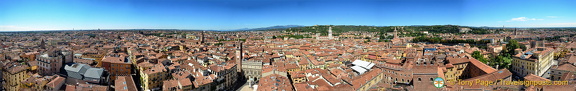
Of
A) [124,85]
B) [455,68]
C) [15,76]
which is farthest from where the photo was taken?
[455,68]

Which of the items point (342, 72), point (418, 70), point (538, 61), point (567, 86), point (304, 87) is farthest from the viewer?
point (538, 61)

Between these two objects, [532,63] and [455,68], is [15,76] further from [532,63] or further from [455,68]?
[532,63]

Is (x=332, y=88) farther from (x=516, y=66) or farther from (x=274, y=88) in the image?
(x=516, y=66)

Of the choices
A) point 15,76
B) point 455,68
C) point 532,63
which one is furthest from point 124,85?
point 532,63

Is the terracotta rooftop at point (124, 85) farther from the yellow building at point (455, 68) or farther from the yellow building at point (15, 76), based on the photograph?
the yellow building at point (455, 68)

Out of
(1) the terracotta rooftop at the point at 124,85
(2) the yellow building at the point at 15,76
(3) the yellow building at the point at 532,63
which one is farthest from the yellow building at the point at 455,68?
(2) the yellow building at the point at 15,76

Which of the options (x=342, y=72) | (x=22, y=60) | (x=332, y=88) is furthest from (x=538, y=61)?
(x=22, y=60)

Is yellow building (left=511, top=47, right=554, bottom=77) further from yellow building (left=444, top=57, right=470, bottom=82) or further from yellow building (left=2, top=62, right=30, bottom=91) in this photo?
yellow building (left=2, top=62, right=30, bottom=91)

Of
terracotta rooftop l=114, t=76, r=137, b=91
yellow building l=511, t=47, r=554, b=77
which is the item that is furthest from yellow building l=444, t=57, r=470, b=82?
terracotta rooftop l=114, t=76, r=137, b=91
